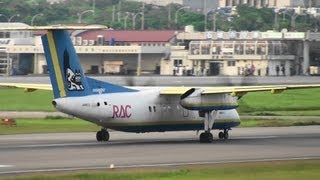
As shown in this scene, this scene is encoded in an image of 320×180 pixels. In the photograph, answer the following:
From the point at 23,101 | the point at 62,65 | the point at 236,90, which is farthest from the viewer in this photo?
the point at 23,101

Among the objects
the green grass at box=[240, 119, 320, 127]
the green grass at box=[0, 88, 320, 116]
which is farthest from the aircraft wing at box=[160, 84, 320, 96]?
the green grass at box=[0, 88, 320, 116]

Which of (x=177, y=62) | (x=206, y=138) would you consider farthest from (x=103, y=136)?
(x=177, y=62)

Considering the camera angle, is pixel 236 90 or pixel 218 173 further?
pixel 236 90

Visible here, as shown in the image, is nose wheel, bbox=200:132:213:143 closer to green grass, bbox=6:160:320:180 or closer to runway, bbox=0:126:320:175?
runway, bbox=0:126:320:175

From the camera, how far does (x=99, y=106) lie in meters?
60.3

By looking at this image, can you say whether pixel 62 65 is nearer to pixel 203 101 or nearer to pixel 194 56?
pixel 203 101

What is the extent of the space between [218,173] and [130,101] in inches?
599

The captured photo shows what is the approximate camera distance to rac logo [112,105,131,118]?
60.9 m

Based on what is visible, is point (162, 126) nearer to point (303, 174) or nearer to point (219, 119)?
point (219, 119)

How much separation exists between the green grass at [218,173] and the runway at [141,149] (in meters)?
1.90

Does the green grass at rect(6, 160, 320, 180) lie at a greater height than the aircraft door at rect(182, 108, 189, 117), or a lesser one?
lesser

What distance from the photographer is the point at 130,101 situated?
203ft

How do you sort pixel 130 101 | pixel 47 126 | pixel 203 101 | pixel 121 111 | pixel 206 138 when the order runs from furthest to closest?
pixel 47 126 → pixel 206 138 → pixel 203 101 → pixel 130 101 → pixel 121 111

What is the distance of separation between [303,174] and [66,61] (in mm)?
16784
